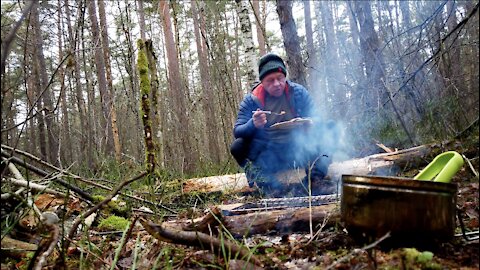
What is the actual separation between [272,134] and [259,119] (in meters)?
0.39

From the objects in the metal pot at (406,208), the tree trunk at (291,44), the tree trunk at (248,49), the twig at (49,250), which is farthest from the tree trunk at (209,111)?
the metal pot at (406,208)

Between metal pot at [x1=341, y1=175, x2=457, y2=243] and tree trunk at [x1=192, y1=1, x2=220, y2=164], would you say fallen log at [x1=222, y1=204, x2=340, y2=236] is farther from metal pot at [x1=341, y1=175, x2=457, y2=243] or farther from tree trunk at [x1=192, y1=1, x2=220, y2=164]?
tree trunk at [x1=192, y1=1, x2=220, y2=164]

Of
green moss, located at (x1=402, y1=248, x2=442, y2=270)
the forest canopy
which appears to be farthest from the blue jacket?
green moss, located at (x1=402, y1=248, x2=442, y2=270)

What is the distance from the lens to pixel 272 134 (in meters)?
4.53

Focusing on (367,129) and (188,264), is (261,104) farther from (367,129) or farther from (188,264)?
(188,264)

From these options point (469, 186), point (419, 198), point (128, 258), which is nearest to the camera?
point (419, 198)

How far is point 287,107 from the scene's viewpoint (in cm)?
470

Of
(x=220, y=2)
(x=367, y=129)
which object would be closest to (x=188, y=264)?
(x=367, y=129)

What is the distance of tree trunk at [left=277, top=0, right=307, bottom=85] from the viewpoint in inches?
269

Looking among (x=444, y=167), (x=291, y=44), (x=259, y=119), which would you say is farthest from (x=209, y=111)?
(x=444, y=167)

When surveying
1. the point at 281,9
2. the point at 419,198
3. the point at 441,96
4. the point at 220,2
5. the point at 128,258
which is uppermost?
the point at 220,2

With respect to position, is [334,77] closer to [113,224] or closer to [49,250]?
[113,224]

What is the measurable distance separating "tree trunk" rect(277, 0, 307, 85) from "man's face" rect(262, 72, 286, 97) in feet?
7.68

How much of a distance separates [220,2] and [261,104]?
12.8m
